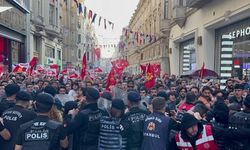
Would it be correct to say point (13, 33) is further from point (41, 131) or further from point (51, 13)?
point (41, 131)

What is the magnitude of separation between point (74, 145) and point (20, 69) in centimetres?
1316

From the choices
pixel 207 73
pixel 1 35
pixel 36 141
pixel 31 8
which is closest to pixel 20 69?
pixel 1 35

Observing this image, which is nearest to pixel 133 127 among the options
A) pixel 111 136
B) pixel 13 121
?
pixel 111 136

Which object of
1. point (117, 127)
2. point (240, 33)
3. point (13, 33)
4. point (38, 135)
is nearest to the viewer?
point (38, 135)

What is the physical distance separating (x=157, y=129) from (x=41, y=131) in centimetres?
158

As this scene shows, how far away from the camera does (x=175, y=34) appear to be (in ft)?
91.1

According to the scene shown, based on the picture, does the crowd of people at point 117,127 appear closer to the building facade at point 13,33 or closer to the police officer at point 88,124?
the police officer at point 88,124

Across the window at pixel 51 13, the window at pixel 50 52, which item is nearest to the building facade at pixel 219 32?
the window at pixel 50 52

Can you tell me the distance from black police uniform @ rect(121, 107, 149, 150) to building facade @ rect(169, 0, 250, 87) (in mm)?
10088

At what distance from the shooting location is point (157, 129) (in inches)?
209

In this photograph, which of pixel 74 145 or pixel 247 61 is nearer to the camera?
pixel 74 145

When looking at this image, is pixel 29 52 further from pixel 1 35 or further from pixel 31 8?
pixel 1 35

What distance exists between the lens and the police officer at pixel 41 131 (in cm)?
487

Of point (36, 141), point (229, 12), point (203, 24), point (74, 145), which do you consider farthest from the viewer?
point (203, 24)
